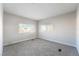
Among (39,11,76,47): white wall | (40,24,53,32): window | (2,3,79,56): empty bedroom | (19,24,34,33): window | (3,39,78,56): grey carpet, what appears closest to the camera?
(3,39,78,56): grey carpet

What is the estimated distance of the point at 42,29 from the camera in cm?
641

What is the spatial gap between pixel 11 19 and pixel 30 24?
77.1 inches

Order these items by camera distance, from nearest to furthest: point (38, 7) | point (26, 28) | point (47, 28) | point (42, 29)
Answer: point (38, 7), point (26, 28), point (47, 28), point (42, 29)

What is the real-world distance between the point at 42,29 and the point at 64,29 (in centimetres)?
223

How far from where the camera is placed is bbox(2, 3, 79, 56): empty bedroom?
346 cm

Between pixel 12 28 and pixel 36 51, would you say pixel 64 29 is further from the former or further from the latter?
pixel 12 28

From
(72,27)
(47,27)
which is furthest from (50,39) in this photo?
(72,27)

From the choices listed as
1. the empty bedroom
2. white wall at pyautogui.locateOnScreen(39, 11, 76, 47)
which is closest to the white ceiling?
the empty bedroom

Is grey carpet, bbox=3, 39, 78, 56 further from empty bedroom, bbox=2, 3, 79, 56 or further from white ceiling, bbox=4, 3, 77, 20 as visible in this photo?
white ceiling, bbox=4, 3, 77, 20

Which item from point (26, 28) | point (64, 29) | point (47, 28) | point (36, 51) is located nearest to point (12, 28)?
point (26, 28)

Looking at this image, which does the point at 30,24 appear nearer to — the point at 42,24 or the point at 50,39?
the point at 42,24

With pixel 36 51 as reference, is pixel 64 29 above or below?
above

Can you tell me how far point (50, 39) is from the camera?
18.4 feet

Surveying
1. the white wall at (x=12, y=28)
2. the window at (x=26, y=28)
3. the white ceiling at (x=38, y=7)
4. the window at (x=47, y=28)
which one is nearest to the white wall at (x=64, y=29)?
the window at (x=47, y=28)
